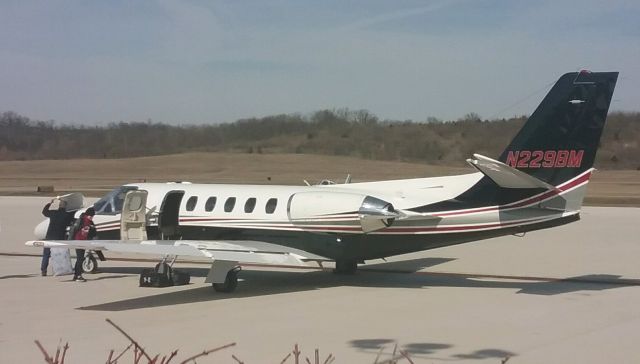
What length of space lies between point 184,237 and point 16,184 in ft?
231

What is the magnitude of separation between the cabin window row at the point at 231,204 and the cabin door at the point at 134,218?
1142mm

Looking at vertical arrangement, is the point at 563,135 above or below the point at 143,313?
above

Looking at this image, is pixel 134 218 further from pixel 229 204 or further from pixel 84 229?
pixel 229 204

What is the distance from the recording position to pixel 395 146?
108 m

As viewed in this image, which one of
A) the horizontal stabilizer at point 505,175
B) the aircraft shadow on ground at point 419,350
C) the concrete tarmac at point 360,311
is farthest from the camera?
the horizontal stabilizer at point 505,175

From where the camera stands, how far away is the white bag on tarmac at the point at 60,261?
18.9 meters

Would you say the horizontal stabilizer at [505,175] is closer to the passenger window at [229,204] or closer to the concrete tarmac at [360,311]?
the concrete tarmac at [360,311]

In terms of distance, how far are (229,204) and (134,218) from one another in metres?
2.44

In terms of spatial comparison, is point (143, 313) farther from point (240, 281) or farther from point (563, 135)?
point (563, 135)

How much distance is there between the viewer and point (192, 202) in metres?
19.1

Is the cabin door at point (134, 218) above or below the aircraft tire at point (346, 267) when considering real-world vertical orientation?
above

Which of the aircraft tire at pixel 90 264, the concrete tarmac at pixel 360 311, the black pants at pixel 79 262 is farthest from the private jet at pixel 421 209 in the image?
the aircraft tire at pixel 90 264

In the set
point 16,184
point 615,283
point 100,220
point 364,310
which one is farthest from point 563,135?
point 16,184

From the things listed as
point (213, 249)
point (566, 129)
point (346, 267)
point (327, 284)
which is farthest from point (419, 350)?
point (346, 267)
